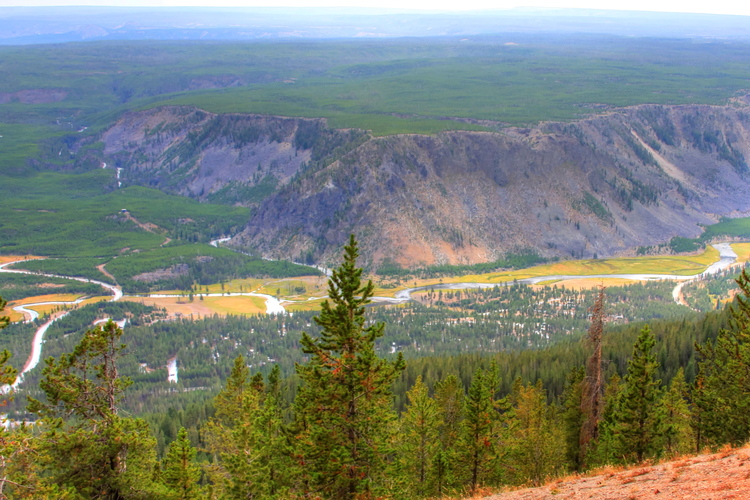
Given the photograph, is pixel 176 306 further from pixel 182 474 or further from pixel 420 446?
pixel 182 474

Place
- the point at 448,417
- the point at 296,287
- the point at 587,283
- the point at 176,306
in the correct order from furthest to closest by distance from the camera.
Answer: the point at 587,283 < the point at 296,287 < the point at 176,306 < the point at 448,417

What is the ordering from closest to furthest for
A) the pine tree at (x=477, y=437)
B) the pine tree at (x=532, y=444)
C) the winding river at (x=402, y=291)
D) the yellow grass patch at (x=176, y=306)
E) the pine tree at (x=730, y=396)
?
the pine tree at (x=730, y=396), the pine tree at (x=477, y=437), the pine tree at (x=532, y=444), the winding river at (x=402, y=291), the yellow grass patch at (x=176, y=306)

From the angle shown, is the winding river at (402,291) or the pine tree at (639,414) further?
the winding river at (402,291)

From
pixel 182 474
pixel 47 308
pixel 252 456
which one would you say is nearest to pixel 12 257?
pixel 47 308

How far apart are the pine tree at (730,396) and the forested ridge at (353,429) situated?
123mm

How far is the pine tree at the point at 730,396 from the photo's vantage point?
158 feet

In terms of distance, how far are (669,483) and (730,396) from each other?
68.1 feet

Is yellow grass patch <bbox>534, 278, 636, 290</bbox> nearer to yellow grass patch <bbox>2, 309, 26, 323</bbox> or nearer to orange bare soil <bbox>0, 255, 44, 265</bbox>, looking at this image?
yellow grass patch <bbox>2, 309, 26, 323</bbox>

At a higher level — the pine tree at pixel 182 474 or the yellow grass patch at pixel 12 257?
the pine tree at pixel 182 474

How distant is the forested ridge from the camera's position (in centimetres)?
3600

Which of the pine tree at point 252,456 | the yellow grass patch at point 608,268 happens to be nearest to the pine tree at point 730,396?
the pine tree at point 252,456

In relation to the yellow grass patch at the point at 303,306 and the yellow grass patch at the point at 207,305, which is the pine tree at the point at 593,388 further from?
the yellow grass patch at the point at 207,305

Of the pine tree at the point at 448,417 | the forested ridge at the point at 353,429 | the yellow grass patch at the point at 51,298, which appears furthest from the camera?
the yellow grass patch at the point at 51,298

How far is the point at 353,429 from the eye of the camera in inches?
1459
